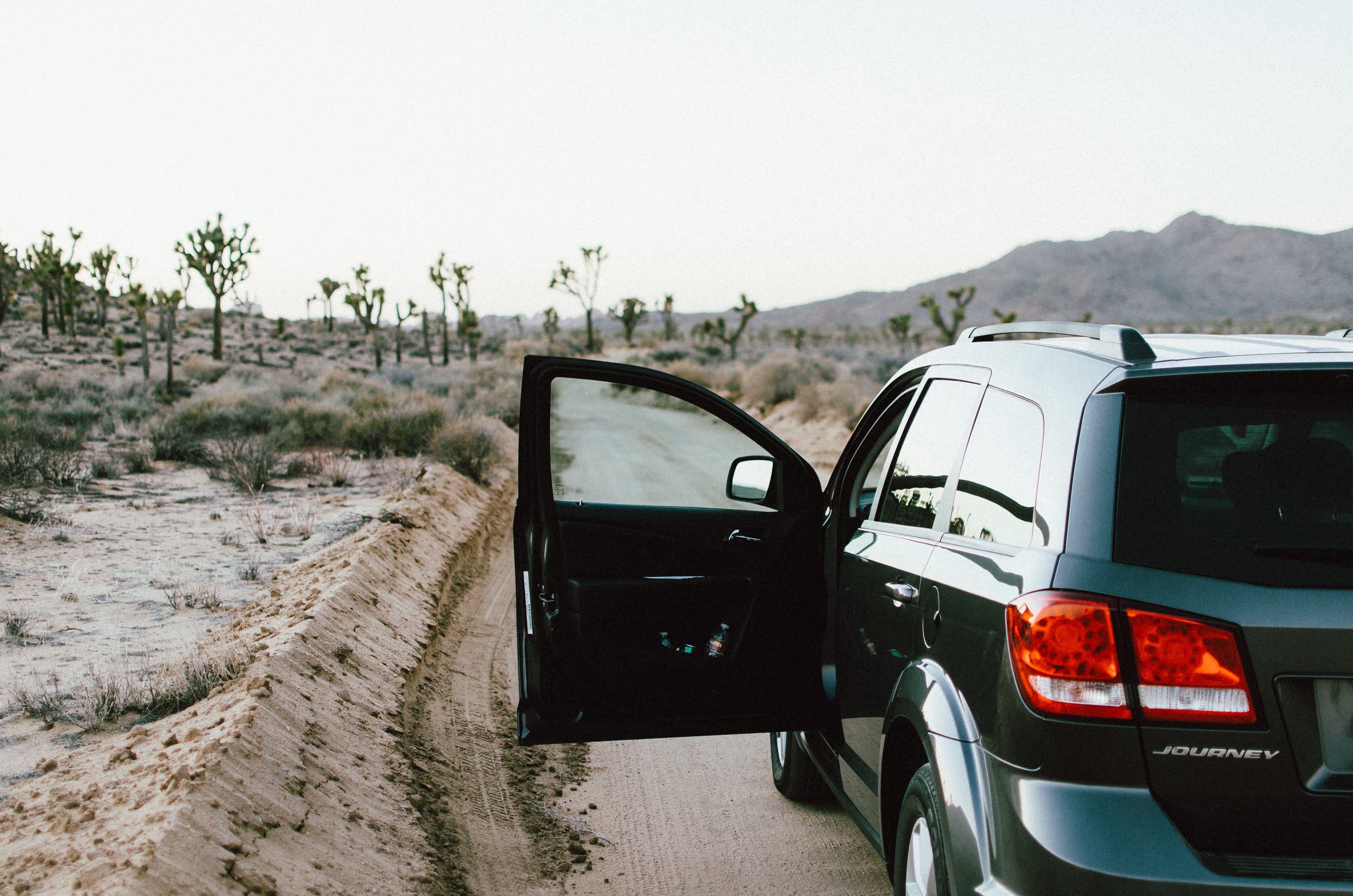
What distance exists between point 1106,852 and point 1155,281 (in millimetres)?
176353

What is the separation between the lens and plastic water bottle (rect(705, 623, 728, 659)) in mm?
3818

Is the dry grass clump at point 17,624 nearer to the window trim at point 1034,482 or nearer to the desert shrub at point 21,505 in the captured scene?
the desert shrub at point 21,505

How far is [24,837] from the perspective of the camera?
3.28 metres

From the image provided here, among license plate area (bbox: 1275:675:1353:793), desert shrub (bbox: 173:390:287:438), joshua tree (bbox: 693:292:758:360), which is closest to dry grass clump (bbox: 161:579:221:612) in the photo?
license plate area (bbox: 1275:675:1353:793)

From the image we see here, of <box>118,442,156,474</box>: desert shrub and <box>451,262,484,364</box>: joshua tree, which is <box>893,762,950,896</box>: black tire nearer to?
<box>118,442,156,474</box>: desert shrub

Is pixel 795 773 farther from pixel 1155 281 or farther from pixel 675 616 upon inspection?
pixel 1155 281

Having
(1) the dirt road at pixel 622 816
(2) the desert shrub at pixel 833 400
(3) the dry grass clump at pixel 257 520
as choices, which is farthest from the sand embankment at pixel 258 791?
(2) the desert shrub at pixel 833 400

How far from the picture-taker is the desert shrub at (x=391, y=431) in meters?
15.8

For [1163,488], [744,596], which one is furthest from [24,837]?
[1163,488]

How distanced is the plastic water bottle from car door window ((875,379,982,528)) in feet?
2.64

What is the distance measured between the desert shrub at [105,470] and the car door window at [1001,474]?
11.9 meters

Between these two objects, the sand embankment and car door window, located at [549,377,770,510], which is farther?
car door window, located at [549,377,770,510]

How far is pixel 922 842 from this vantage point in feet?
8.30

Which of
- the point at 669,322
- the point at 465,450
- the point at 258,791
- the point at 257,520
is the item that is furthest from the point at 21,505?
the point at 669,322
